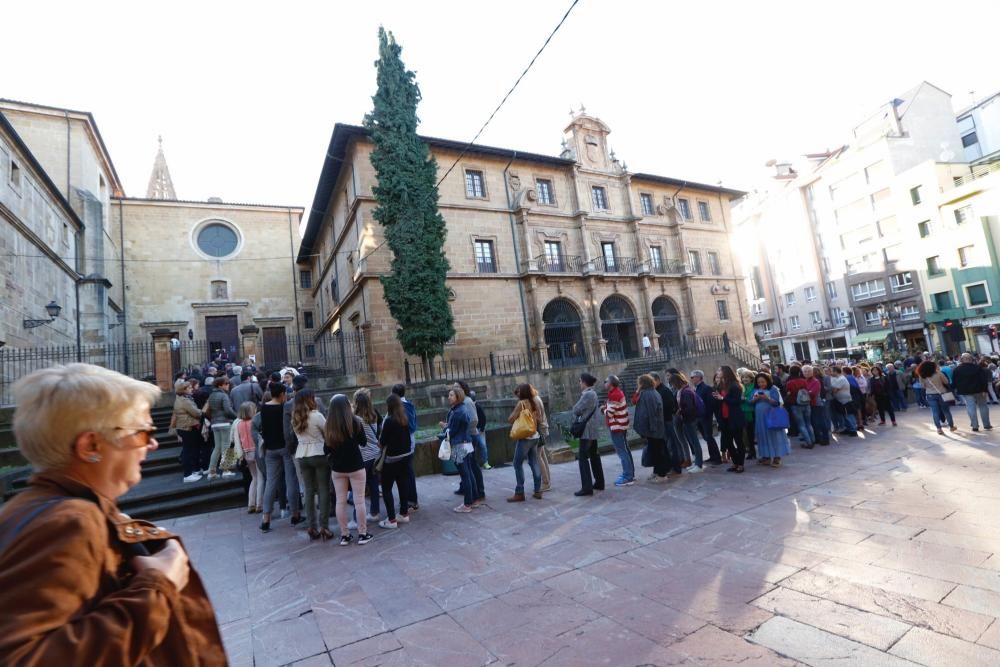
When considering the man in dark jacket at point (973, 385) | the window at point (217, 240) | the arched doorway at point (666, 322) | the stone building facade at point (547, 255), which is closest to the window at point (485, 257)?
the stone building facade at point (547, 255)

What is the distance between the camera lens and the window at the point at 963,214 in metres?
29.3

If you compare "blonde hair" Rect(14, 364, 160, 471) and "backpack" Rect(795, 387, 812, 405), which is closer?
"blonde hair" Rect(14, 364, 160, 471)

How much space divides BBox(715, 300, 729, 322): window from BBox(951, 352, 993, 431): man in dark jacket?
1971 cm

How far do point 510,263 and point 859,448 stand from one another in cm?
1602

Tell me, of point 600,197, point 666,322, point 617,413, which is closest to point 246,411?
point 617,413

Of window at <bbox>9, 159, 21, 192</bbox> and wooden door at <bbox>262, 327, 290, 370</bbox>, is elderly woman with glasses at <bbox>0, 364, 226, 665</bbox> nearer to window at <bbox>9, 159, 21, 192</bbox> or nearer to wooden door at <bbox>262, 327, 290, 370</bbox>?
window at <bbox>9, 159, 21, 192</bbox>

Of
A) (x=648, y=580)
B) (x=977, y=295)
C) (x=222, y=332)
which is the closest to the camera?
(x=648, y=580)

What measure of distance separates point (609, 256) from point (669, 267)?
4.40 m

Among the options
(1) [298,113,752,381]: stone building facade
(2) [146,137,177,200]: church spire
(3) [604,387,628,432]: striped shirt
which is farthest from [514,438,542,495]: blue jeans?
(2) [146,137,177,200]: church spire

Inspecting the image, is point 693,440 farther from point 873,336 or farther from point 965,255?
point 873,336

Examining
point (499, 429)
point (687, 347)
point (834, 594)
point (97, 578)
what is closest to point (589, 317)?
point (687, 347)

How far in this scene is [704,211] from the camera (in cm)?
3086

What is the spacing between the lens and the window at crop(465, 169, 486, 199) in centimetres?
2255

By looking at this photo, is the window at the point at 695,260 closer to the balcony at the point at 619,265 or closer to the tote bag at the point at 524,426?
the balcony at the point at 619,265
